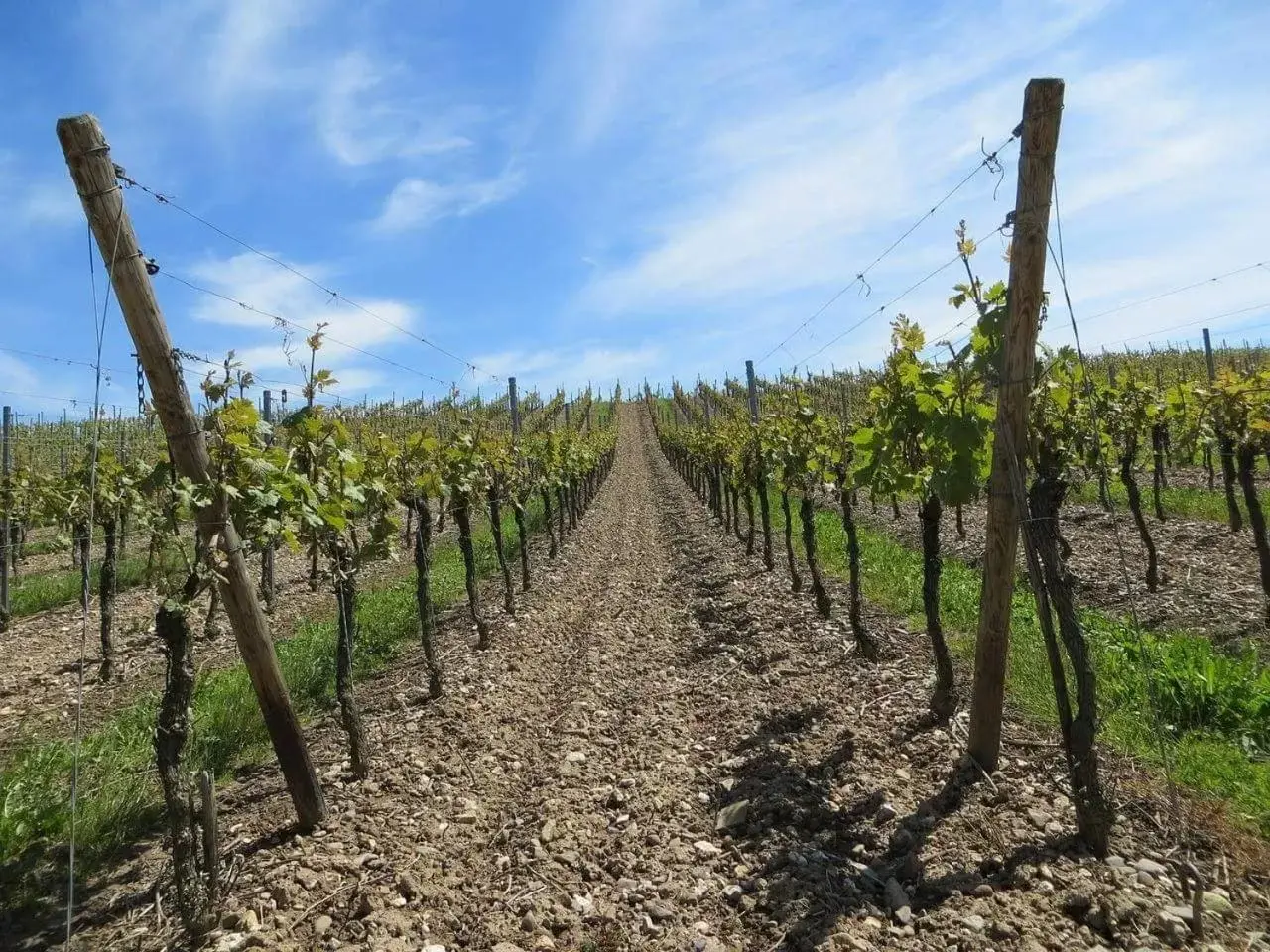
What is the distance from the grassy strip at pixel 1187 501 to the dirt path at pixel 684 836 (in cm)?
915

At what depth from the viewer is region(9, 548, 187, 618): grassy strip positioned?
1298 cm

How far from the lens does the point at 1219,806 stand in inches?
153

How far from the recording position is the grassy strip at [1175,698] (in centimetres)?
425

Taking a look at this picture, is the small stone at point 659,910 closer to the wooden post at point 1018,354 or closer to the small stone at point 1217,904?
the wooden post at point 1018,354

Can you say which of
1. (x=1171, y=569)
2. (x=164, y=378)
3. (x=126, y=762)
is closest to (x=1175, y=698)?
(x=1171, y=569)

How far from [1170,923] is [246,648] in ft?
15.7

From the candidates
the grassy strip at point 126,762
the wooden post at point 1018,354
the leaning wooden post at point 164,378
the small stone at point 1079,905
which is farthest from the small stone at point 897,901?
the grassy strip at point 126,762

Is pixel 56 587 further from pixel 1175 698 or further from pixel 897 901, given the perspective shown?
pixel 1175 698

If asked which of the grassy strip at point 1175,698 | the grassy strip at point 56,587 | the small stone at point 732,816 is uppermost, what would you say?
the grassy strip at point 56,587

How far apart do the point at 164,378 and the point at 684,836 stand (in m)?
4.03

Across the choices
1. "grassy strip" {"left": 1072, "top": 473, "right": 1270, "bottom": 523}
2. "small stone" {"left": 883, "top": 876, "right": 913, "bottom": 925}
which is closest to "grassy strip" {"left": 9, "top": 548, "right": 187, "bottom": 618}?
"small stone" {"left": 883, "top": 876, "right": 913, "bottom": 925}

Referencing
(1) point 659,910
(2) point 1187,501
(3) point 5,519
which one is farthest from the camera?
(2) point 1187,501

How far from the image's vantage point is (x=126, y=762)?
566 centimetres

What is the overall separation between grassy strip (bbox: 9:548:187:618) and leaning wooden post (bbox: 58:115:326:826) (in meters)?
10.6
